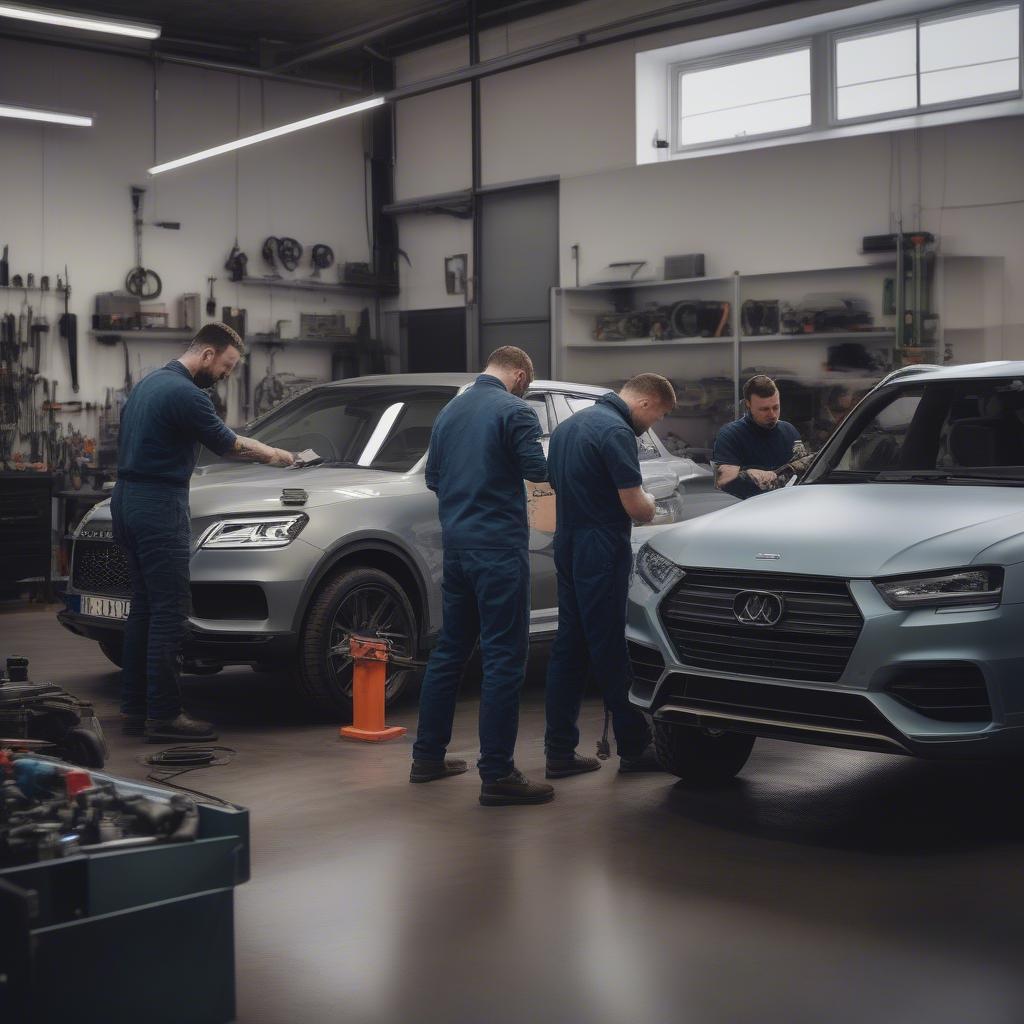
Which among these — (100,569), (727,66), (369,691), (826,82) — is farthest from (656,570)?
(727,66)

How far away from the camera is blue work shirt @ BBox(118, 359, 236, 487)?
5816mm

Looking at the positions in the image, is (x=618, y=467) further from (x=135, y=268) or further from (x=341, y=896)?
(x=135, y=268)

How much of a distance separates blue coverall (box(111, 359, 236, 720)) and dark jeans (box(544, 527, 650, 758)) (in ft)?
5.39

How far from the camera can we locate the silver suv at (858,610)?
13.1 ft

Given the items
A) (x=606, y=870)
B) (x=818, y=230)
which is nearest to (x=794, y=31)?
(x=818, y=230)

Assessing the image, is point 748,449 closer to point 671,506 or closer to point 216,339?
point 671,506

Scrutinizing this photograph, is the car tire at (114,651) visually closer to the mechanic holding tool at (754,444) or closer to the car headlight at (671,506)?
the car headlight at (671,506)

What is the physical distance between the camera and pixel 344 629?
629 cm

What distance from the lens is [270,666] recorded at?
6.20 m

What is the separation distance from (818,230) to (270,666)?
22.3ft

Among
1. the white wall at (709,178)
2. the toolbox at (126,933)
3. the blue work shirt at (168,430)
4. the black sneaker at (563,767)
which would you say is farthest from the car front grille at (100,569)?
the white wall at (709,178)

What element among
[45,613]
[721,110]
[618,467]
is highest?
[721,110]

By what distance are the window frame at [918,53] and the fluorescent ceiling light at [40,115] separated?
6.20m

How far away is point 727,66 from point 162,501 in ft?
27.7
